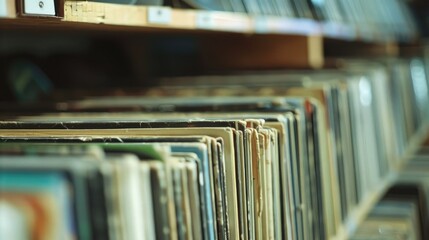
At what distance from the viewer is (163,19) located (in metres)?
1.04

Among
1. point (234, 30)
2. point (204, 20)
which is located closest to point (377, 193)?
point (234, 30)

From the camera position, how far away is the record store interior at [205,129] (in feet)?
1.74

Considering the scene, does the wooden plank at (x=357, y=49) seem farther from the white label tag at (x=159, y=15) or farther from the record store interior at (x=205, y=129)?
the white label tag at (x=159, y=15)

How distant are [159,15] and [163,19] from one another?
0.01 m

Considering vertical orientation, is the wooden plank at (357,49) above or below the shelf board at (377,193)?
above

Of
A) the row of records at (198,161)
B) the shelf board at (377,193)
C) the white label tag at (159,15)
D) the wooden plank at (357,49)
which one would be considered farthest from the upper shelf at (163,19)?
the wooden plank at (357,49)

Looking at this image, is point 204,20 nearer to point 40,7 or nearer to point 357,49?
point 40,7

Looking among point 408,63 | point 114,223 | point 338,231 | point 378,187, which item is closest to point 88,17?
point 114,223

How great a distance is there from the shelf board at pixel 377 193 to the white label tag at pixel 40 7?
793 mm

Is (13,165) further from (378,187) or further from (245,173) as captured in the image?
(378,187)

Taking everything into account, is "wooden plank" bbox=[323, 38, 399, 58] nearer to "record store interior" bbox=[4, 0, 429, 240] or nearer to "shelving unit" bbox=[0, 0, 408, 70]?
"shelving unit" bbox=[0, 0, 408, 70]

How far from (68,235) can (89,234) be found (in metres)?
0.02

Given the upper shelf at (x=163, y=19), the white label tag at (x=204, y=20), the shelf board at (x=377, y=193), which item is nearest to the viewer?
the upper shelf at (x=163, y=19)

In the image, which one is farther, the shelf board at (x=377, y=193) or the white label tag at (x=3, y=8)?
the shelf board at (x=377, y=193)
